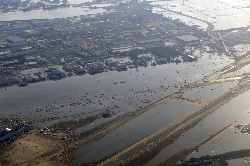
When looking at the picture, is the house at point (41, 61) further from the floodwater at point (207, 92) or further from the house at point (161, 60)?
the floodwater at point (207, 92)

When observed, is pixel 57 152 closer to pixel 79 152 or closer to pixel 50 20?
pixel 79 152

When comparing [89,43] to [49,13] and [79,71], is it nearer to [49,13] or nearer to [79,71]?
[79,71]

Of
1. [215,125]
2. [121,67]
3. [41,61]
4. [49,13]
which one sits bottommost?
[215,125]

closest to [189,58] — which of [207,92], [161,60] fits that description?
[161,60]

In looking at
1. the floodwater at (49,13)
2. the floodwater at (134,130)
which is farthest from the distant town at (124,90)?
the floodwater at (49,13)

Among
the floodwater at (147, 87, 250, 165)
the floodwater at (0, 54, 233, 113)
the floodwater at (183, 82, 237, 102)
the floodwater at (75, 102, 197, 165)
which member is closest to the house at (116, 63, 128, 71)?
the floodwater at (0, 54, 233, 113)

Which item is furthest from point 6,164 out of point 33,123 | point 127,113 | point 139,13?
point 139,13
